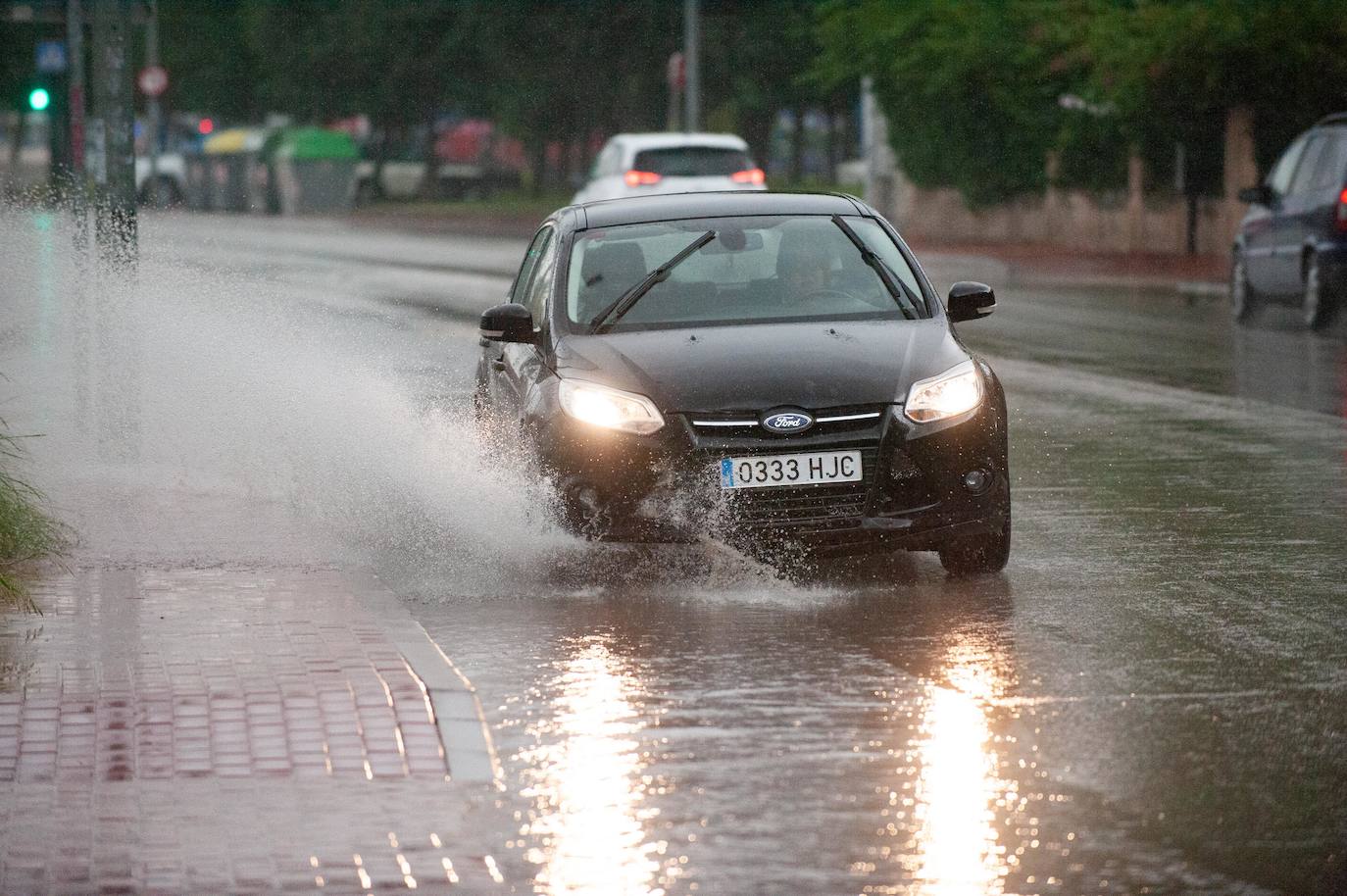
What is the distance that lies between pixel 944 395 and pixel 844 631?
1.37 m

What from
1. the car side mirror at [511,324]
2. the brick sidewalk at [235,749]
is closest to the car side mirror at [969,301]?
the car side mirror at [511,324]

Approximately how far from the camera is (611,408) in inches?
370

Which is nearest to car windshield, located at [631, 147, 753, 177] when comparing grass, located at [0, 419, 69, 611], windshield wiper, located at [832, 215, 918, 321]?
windshield wiper, located at [832, 215, 918, 321]

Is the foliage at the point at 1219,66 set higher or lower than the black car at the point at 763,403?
higher

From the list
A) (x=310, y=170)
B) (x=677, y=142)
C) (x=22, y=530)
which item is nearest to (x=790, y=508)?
(x=22, y=530)

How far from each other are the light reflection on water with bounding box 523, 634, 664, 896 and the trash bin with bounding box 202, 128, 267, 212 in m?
65.0

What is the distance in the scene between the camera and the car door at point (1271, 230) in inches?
931

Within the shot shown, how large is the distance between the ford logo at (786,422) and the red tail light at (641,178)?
24.4 metres

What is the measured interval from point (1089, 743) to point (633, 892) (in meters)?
1.85

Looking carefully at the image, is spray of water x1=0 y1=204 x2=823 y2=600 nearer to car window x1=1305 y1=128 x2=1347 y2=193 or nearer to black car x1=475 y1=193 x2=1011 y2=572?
black car x1=475 y1=193 x2=1011 y2=572

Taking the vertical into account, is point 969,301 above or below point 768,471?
above

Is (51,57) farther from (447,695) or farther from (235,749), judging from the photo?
(235,749)

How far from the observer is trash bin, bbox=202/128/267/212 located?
7212cm

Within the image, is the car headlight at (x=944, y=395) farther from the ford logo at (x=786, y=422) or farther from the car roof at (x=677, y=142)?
the car roof at (x=677, y=142)
